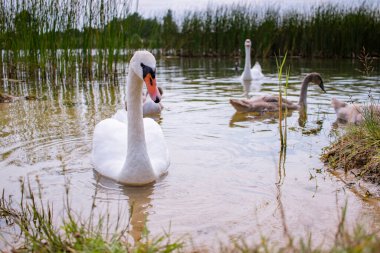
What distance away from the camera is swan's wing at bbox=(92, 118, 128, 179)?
468 cm

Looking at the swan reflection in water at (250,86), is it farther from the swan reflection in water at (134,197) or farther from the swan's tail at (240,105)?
the swan reflection in water at (134,197)

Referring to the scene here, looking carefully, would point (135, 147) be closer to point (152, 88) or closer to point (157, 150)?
point (157, 150)

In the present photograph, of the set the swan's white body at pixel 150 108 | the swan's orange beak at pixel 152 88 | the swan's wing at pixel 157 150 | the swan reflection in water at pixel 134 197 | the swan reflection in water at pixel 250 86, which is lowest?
the swan reflection in water at pixel 134 197

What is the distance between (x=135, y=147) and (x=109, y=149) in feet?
1.84

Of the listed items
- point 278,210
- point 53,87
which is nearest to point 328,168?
point 278,210

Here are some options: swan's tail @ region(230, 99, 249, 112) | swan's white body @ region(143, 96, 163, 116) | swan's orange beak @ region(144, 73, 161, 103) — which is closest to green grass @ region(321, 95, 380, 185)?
swan's orange beak @ region(144, 73, 161, 103)

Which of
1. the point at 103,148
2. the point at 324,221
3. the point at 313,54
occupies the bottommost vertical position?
the point at 324,221

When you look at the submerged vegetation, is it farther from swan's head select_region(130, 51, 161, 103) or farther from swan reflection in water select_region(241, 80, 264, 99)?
swan's head select_region(130, 51, 161, 103)

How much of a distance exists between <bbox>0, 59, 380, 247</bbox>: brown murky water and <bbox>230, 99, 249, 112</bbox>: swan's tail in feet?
0.55

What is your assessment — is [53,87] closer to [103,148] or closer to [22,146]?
[22,146]

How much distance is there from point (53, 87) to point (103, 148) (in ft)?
23.5

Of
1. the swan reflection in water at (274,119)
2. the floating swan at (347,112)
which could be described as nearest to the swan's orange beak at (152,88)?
the swan reflection in water at (274,119)

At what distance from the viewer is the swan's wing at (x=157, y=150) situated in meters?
4.73

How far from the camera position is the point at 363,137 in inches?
193
